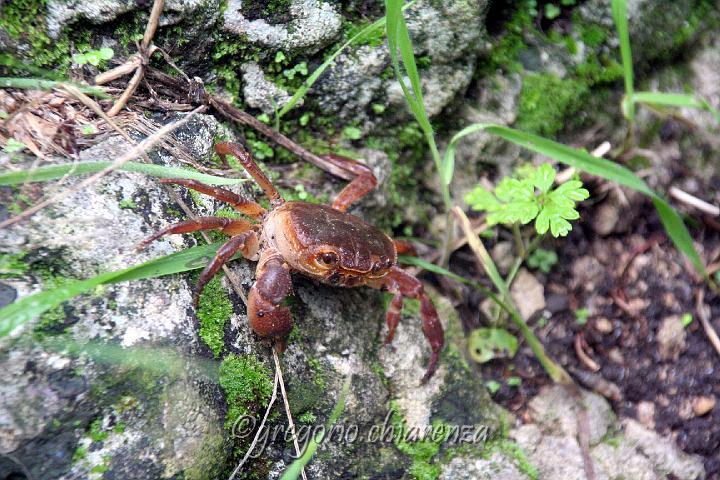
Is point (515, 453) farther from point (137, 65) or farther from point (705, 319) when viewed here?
point (137, 65)

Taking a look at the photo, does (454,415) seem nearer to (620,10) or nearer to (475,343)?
(475,343)

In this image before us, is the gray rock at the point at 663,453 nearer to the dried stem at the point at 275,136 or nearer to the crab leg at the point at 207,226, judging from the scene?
the dried stem at the point at 275,136

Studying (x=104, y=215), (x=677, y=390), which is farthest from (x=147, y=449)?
(x=677, y=390)

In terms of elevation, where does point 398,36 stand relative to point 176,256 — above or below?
above

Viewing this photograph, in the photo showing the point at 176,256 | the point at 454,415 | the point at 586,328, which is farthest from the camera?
the point at 586,328

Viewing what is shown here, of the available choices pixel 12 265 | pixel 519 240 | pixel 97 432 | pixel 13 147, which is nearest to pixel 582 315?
pixel 519 240

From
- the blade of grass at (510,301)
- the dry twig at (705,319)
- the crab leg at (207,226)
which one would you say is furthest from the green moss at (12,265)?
the dry twig at (705,319)

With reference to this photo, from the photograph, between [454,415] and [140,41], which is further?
[454,415]
